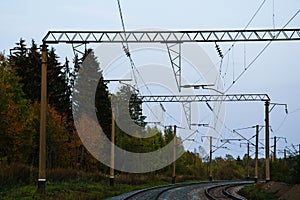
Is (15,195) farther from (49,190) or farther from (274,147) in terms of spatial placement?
(274,147)

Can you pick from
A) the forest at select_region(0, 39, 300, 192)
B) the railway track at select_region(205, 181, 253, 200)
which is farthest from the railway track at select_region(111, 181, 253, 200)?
the forest at select_region(0, 39, 300, 192)

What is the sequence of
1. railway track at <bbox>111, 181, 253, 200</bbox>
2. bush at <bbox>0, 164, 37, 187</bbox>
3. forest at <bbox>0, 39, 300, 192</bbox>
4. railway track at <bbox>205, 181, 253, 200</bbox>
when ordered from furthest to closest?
forest at <bbox>0, 39, 300, 192</bbox> < railway track at <bbox>205, 181, 253, 200</bbox> < railway track at <bbox>111, 181, 253, 200</bbox> < bush at <bbox>0, 164, 37, 187</bbox>

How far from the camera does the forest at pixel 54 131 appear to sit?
41906 mm

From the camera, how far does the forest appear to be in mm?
41906

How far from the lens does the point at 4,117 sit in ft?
141

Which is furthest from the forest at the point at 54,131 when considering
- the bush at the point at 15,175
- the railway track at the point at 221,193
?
the railway track at the point at 221,193

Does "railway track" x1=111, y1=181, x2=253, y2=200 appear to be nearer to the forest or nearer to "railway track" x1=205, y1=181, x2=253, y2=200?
"railway track" x1=205, y1=181, x2=253, y2=200

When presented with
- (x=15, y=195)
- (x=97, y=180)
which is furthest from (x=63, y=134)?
(x=15, y=195)

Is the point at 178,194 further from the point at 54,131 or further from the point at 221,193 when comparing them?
the point at 54,131

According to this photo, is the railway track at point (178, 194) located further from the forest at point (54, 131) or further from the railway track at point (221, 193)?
the forest at point (54, 131)

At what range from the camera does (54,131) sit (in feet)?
183

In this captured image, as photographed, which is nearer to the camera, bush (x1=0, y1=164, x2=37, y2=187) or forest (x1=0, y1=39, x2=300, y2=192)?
bush (x1=0, y1=164, x2=37, y2=187)

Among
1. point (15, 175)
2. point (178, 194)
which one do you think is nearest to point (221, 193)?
point (178, 194)

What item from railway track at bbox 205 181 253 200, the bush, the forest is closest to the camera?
the bush
